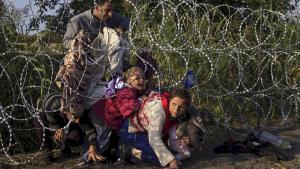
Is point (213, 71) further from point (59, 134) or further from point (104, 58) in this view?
point (59, 134)

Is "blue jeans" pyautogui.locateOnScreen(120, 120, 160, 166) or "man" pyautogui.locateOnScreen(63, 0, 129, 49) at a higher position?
"man" pyautogui.locateOnScreen(63, 0, 129, 49)

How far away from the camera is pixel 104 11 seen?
19.9ft

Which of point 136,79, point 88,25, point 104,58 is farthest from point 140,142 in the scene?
point 88,25

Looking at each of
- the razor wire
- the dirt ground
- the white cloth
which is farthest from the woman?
the razor wire

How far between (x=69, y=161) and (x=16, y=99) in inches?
40.7

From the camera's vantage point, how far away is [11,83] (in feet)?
19.5

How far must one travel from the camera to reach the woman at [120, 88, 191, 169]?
16.8 ft

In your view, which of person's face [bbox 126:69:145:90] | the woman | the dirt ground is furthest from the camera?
person's face [bbox 126:69:145:90]

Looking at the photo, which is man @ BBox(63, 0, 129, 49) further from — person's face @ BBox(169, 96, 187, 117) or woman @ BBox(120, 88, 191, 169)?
person's face @ BBox(169, 96, 187, 117)

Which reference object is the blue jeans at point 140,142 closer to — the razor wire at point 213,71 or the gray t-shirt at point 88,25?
the razor wire at point 213,71

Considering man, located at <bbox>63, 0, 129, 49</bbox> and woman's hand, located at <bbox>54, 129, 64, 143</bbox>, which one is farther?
man, located at <bbox>63, 0, 129, 49</bbox>

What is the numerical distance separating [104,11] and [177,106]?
1.49 metres

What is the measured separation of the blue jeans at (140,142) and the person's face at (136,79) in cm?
35

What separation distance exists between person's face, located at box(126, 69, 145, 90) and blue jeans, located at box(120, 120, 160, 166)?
0.35m
